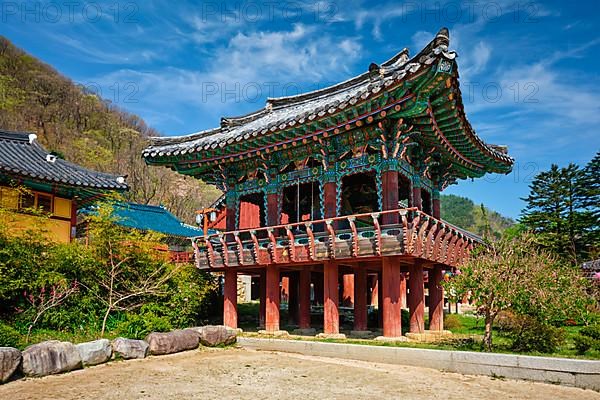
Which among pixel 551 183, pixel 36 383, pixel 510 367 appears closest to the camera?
pixel 36 383

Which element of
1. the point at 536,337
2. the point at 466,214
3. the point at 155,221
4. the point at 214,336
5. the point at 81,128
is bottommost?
the point at 214,336

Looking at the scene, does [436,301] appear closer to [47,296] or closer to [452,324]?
[452,324]

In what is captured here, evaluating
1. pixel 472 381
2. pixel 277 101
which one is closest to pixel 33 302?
pixel 472 381

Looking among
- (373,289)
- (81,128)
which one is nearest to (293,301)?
(373,289)

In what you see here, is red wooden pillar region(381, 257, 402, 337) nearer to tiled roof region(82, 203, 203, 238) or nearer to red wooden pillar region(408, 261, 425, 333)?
red wooden pillar region(408, 261, 425, 333)

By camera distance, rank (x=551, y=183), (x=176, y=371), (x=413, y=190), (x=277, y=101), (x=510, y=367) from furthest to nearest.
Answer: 1. (x=551, y=183)
2. (x=277, y=101)
3. (x=413, y=190)
4. (x=176, y=371)
5. (x=510, y=367)

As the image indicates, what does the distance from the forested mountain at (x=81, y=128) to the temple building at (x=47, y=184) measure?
33.4 metres

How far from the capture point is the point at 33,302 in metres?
13.4

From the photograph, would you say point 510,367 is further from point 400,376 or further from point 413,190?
point 413,190

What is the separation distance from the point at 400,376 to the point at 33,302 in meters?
10.1

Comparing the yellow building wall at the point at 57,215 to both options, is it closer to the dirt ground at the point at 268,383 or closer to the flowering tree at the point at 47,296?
the flowering tree at the point at 47,296

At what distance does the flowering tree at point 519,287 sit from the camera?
440 inches

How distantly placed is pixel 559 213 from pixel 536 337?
Result: 1236 inches

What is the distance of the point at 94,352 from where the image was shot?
11.2 meters
